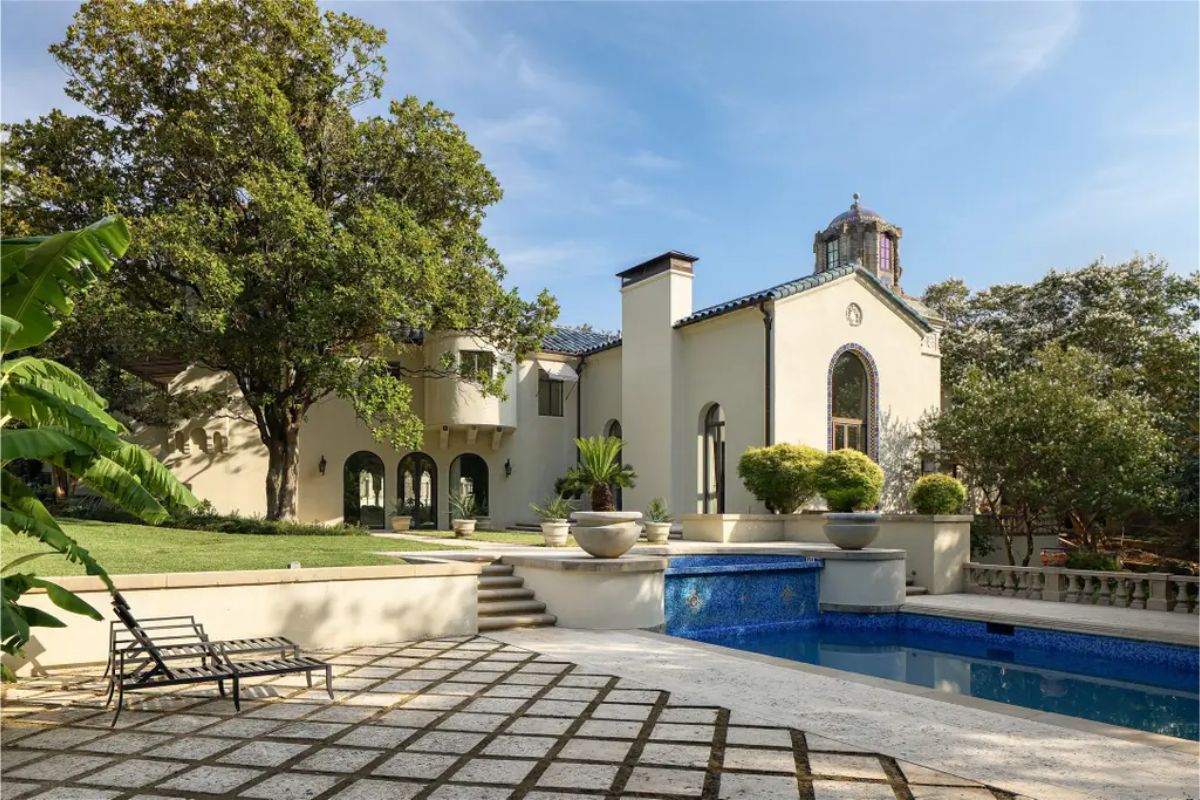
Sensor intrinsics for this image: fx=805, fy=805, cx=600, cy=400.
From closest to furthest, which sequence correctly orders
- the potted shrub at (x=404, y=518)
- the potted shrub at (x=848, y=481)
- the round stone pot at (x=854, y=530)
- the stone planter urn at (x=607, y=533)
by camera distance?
the stone planter urn at (x=607, y=533) < the round stone pot at (x=854, y=530) < the potted shrub at (x=848, y=481) < the potted shrub at (x=404, y=518)

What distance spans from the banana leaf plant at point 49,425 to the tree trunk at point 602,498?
7829 mm

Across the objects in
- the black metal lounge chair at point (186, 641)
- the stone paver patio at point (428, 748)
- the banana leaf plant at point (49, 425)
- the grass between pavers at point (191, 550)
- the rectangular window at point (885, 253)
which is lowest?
the stone paver patio at point (428, 748)

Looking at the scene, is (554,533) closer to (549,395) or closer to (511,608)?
(511,608)

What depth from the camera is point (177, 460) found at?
2070 centimetres

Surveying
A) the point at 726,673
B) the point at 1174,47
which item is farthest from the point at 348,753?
the point at 1174,47

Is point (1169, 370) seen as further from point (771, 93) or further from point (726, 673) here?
point (726, 673)

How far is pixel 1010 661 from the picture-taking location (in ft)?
35.5

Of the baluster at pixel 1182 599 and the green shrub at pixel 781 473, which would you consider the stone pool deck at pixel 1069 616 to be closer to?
the baluster at pixel 1182 599

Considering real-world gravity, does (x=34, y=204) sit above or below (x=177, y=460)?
above

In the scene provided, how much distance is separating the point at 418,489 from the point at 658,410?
7.77 m

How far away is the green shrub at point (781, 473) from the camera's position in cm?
1838

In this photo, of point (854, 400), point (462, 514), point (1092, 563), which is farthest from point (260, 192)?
point (1092, 563)

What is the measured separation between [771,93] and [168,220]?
11.4 meters

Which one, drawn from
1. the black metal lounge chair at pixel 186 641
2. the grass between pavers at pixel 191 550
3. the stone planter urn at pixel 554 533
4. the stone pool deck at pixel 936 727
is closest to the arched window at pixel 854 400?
the stone planter urn at pixel 554 533
